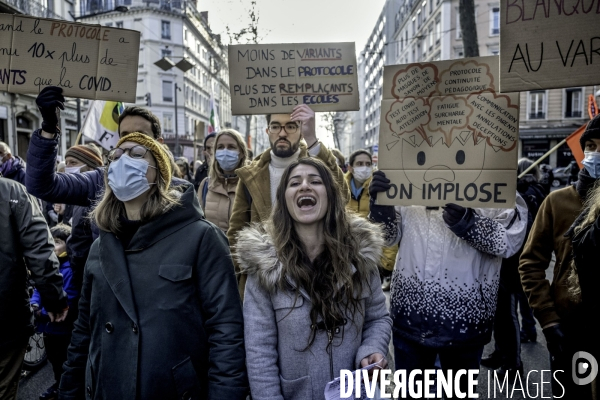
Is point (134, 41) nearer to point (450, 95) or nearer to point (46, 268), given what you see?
point (46, 268)

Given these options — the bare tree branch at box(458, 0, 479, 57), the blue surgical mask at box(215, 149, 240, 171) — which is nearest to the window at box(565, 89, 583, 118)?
the bare tree branch at box(458, 0, 479, 57)

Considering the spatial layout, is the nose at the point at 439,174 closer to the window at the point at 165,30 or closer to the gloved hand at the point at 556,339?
the gloved hand at the point at 556,339

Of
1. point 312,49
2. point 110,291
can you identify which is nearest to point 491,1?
point 312,49

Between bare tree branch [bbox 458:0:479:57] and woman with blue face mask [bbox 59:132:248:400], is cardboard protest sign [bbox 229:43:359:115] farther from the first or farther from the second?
bare tree branch [bbox 458:0:479:57]

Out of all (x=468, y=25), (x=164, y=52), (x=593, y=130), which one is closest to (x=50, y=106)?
(x=593, y=130)

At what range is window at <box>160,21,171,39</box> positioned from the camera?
173ft

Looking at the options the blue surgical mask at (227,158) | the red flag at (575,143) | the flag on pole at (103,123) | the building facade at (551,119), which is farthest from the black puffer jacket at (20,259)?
the building facade at (551,119)

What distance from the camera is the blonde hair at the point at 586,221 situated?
7.73 ft

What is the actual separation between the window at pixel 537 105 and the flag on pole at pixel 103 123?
36735mm

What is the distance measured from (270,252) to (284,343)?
1.31 ft

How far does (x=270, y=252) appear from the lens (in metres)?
2.23

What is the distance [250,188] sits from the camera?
11.1ft

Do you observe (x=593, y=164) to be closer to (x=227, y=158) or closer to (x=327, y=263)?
(x=327, y=263)

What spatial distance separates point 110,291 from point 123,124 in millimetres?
1759
